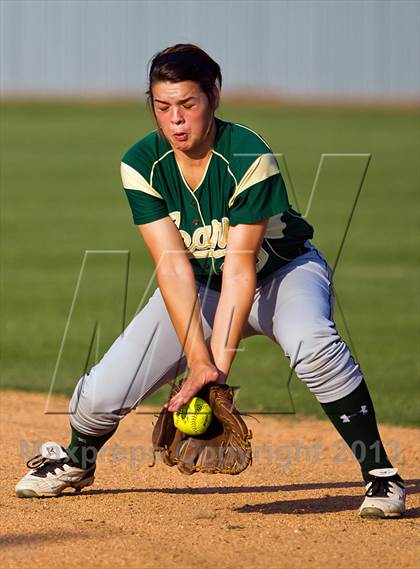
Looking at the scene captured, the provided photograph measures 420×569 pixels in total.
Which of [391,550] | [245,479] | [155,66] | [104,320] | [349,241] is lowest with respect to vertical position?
[349,241]

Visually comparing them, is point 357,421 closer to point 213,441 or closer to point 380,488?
point 380,488

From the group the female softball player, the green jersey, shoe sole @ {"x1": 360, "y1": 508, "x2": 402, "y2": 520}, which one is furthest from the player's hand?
shoe sole @ {"x1": 360, "y1": 508, "x2": 402, "y2": 520}

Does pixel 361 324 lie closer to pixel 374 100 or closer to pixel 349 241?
pixel 349 241

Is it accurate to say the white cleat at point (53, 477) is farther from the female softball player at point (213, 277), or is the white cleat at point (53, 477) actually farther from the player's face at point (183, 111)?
the player's face at point (183, 111)

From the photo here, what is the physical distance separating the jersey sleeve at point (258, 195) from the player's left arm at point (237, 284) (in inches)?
1.5

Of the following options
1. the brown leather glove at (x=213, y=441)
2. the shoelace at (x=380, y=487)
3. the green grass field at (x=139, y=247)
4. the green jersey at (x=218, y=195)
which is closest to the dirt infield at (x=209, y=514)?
the shoelace at (x=380, y=487)

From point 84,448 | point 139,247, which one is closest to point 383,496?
point 84,448

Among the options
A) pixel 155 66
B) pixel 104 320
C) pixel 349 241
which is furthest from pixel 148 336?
pixel 349 241

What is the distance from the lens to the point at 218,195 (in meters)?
4.30

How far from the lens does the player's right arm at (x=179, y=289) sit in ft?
13.8

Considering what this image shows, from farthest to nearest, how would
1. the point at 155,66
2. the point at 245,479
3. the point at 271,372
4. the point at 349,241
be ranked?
the point at 349,241
the point at 271,372
the point at 245,479
the point at 155,66

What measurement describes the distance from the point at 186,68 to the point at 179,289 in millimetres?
841

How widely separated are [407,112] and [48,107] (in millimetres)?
14124

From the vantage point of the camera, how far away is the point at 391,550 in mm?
3887
